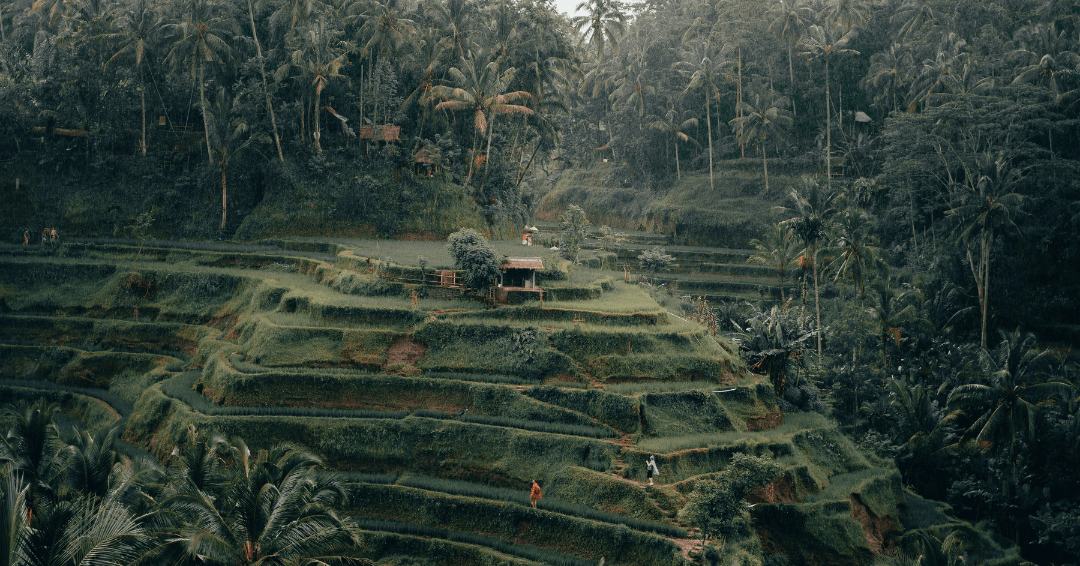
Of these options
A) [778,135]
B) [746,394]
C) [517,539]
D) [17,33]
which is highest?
[17,33]

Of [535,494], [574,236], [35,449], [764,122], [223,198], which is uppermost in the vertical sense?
[764,122]

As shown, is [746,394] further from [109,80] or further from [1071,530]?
[109,80]

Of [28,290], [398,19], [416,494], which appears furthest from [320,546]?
Answer: [398,19]

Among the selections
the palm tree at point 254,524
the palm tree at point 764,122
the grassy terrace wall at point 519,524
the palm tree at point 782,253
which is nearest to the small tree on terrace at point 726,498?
the grassy terrace wall at point 519,524

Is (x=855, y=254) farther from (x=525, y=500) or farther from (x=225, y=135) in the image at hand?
(x=225, y=135)

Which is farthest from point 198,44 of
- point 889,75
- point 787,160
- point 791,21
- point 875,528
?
point 889,75

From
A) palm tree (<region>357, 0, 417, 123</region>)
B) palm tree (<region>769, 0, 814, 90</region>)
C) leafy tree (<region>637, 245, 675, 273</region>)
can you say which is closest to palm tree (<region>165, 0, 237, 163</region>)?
palm tree (<region>357, 0, 417, 123</region>)

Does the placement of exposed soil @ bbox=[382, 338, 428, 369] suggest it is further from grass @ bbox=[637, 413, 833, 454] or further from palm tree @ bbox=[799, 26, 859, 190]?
palm tree @ bbox=[799, 26, 859, 190]
